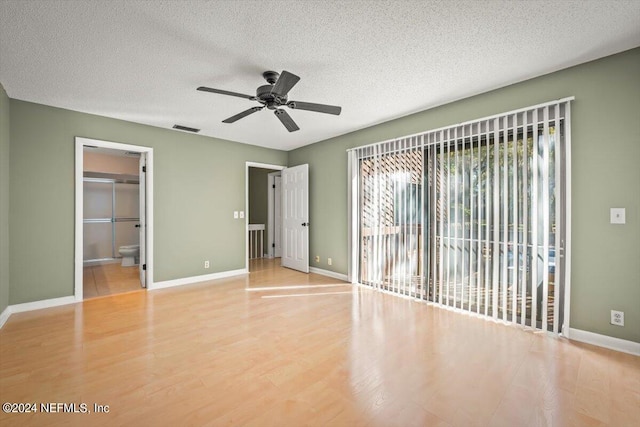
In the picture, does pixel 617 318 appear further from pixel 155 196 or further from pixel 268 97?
pixel 155 196

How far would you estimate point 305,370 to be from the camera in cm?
217

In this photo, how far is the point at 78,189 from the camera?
3.81 m

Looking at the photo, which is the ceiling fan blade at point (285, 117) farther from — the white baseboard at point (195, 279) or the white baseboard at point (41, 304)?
the white baseboard at point (41, 304)

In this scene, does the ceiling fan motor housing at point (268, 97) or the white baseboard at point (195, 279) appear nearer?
the ceiling fan motor housing at point (268, 97)

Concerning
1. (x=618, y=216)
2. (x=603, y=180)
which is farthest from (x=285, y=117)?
(x=618, y=216)

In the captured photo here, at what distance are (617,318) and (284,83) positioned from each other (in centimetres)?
350

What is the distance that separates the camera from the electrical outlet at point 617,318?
242cm

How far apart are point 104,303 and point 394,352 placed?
12.3 feet

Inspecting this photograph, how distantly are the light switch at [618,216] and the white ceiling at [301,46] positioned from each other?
136 centimetres

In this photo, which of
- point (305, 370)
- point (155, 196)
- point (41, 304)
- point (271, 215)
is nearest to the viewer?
point (305, 370)

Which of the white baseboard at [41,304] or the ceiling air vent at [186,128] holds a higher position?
the ceiling air vent at [186,128]

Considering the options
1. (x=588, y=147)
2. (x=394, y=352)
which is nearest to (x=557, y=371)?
(x=394, y=352)

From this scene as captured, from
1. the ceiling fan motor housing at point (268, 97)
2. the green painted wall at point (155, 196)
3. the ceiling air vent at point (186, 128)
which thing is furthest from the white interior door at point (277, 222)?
the ceiling fan motor housing at point (268, 97)

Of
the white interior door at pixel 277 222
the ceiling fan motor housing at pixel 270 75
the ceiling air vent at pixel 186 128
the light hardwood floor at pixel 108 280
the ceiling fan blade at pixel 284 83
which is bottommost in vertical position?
the light hardwood floor at pixel 108 280
